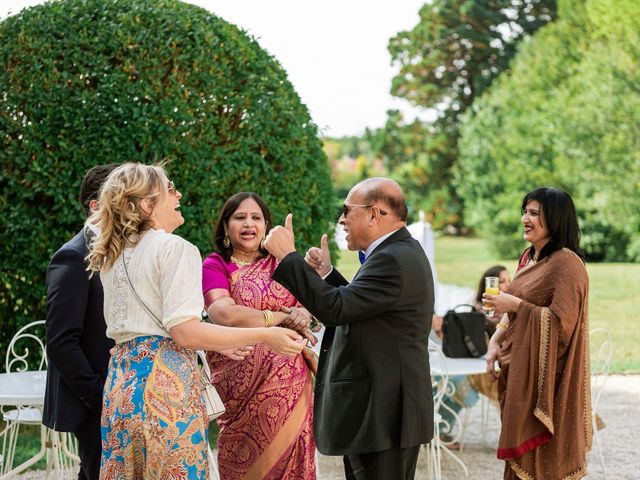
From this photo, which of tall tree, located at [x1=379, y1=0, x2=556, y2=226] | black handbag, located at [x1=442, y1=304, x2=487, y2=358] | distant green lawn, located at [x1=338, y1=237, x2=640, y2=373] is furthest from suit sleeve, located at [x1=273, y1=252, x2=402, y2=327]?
tall tree, located at [x1=379, y1=0, x2=556, y2=226]

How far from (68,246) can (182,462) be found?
4.00 ft

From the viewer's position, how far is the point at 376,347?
3.61 m

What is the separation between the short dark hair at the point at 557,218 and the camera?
4.81 metres

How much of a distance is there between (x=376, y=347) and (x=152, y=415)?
967 mm

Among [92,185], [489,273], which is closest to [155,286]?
[92,185]

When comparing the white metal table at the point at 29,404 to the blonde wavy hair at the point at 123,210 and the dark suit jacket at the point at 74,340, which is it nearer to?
the dark suit jacket at the point at 74,340

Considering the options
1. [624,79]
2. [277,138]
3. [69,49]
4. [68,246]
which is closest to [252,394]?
[68,246]

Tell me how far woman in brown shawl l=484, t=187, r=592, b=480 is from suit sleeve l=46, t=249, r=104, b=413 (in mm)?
2177

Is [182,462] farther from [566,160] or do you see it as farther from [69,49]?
[566,160]

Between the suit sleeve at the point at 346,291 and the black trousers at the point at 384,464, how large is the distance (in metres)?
0.60

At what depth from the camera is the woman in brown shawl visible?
4.79 meters

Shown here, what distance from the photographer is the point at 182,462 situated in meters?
3.27

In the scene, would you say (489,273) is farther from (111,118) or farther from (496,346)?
(111,118)

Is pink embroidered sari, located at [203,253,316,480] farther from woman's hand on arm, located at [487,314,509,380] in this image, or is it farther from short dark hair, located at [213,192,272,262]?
woman's hand on arm, located at [487,314,509,380]
